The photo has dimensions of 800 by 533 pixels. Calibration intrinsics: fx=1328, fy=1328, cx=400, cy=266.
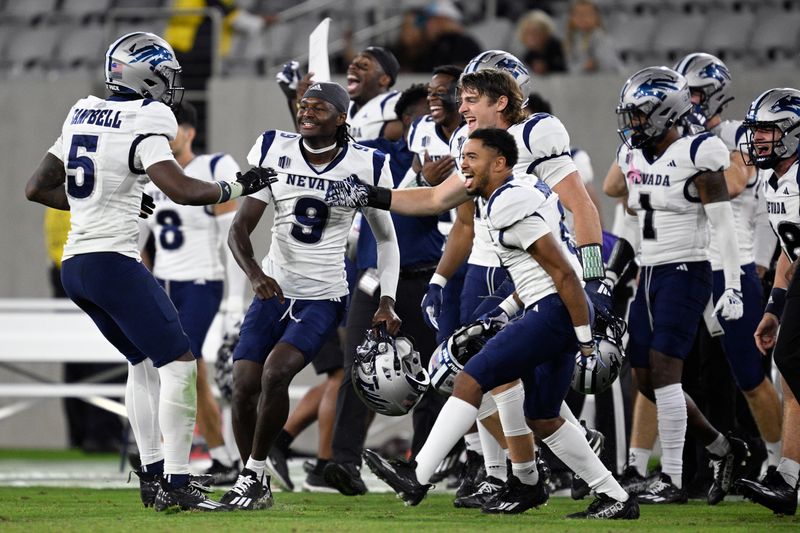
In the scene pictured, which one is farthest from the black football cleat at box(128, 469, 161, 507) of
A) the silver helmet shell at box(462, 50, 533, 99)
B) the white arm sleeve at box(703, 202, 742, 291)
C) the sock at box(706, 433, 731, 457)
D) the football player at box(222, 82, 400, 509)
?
the white arm sleeve at box(703, 202, 742, 291)

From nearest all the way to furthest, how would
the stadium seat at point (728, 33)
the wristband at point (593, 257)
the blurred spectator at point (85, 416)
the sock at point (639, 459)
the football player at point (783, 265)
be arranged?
the football player at point (783, 265) < the wristband at point (593, 257) < the sock at point (639, 459) < the blurred spectator at point (85, 416) < the stadium seat at point (728, 33)

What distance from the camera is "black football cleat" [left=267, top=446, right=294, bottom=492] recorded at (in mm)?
7328

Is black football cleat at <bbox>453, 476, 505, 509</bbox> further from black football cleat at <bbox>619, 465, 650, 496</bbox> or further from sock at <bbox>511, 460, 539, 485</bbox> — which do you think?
black football cleat at <bbox>619, 465, 650, 496</bbox>

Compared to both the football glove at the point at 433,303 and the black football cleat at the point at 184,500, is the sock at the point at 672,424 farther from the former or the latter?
the black football cleat at the point at 184,500

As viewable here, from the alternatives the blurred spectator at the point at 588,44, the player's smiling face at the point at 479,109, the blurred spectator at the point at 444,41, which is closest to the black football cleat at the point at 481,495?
the player's smiling face at the point at 479,109

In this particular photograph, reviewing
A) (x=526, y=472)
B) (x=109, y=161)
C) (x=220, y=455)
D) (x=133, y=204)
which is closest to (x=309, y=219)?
(x=133, y=204)

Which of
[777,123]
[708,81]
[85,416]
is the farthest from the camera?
[85,416]

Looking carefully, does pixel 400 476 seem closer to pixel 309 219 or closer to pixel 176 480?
pixel 176 480

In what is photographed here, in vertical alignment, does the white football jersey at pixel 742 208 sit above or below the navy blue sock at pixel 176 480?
above

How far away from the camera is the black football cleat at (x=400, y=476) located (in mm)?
5203

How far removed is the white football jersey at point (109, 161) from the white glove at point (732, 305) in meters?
2.73

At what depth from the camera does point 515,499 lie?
18.6 ft

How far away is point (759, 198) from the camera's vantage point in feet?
24.4

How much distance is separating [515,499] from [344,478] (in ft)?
4.26
